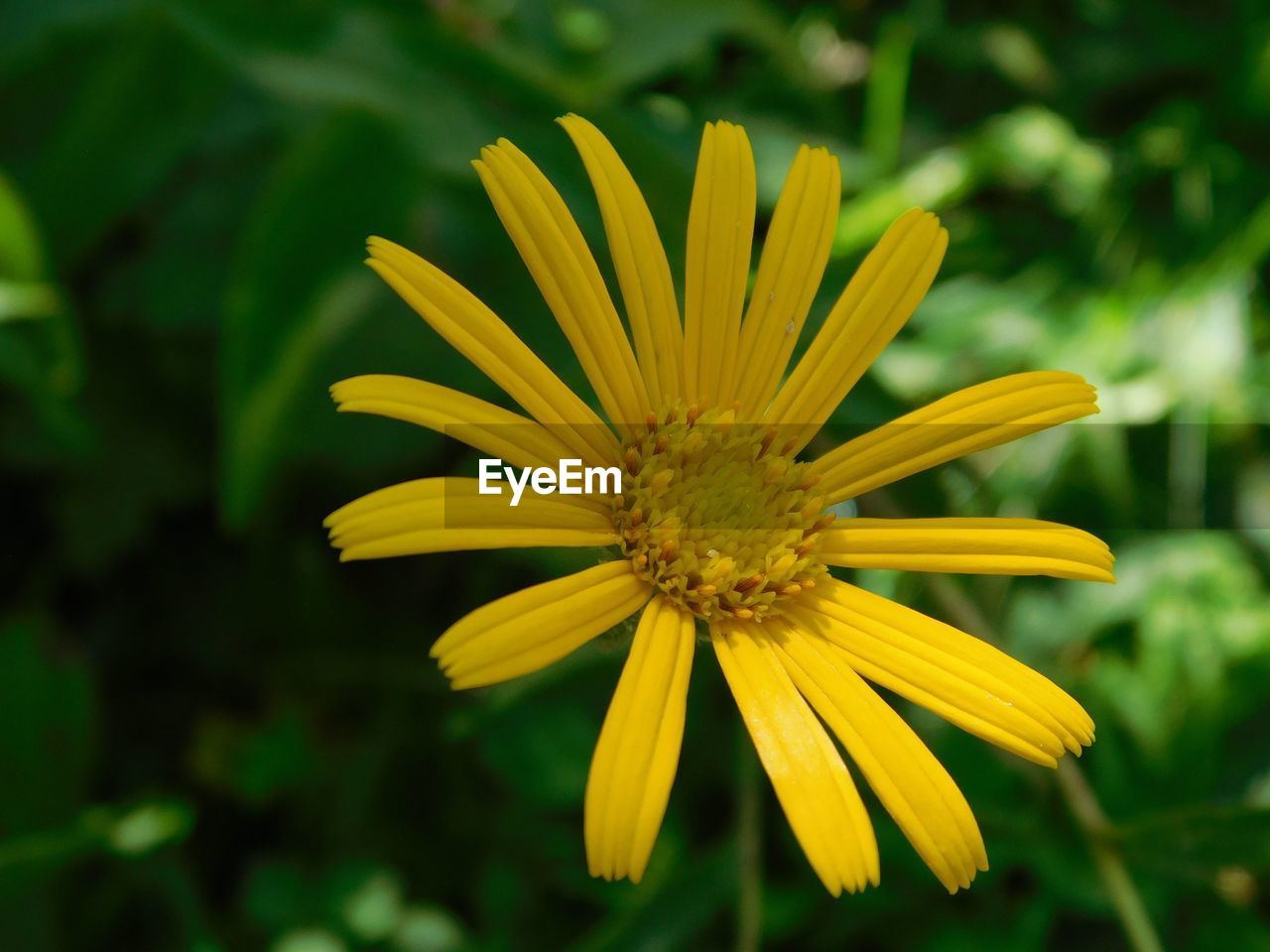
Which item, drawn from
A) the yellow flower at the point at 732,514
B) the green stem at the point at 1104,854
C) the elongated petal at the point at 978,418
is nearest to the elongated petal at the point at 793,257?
the yellow flower at the point at 732,514

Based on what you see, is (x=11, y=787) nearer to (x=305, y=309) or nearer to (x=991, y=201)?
(x=305, y=309)

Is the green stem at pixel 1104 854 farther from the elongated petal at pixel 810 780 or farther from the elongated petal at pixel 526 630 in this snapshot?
the elongated petal at pixel 526 630

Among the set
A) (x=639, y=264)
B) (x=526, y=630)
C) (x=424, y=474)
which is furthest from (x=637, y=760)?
(x=424, y=474)

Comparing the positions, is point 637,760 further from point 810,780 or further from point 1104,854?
point 1104,854

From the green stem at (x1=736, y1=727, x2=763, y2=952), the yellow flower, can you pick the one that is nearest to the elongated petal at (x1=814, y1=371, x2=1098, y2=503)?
the yellow flower

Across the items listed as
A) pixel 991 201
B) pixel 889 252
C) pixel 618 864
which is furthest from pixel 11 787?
pixel 991 201

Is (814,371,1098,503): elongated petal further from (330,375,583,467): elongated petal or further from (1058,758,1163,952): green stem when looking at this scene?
(1058,758,1163,952): green stem

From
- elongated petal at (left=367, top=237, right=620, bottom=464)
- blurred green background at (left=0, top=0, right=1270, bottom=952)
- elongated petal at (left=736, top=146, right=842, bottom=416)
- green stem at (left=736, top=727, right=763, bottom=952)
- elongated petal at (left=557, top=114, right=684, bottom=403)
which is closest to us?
elongated petal at (left=367, top=237, right=620, bottom=464)
